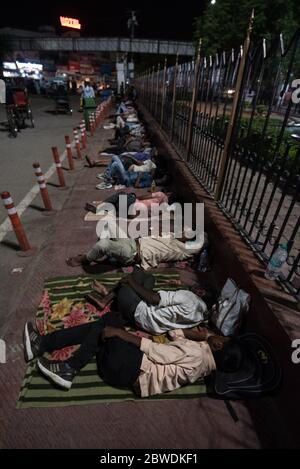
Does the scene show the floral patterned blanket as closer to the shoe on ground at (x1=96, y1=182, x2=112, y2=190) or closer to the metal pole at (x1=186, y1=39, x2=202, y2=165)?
the shoe on ground at (x1=96, y1=182, x2=112, y2=190)

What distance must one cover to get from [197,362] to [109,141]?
11393 mm

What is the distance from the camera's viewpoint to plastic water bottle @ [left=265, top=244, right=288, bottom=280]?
269 centimetres

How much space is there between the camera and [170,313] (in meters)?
2.92

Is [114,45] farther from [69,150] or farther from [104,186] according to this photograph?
[104,186]

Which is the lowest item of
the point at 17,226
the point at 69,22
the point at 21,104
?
the point at 17,226

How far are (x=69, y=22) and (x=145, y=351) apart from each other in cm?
6945

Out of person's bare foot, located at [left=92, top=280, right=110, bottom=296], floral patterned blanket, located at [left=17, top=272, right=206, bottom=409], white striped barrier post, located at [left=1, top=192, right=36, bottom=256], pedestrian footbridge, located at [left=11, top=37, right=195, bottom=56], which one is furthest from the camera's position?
pedestrian footbridge, located at [left=11, top=37, right=195, bottom=56]

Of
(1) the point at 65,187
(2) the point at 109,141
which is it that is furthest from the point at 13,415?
(2) the point at 109,141

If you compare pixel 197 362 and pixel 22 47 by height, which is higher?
pixel 22 47

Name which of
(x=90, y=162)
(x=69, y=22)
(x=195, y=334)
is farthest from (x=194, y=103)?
(x=69, y=22)

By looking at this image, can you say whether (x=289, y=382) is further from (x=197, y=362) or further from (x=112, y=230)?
(x=112, y=230)

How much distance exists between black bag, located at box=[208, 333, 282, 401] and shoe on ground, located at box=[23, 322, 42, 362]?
1.89 meters

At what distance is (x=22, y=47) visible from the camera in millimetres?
44375

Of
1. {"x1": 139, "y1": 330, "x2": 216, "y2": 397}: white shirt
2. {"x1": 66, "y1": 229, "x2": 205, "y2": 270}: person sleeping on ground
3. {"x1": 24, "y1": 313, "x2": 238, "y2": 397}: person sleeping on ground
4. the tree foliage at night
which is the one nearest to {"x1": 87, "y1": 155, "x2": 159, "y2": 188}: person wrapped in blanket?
{"x1": 66, "y1": 229, "x2": 205, "y2": 270}: person sleeping on ground
